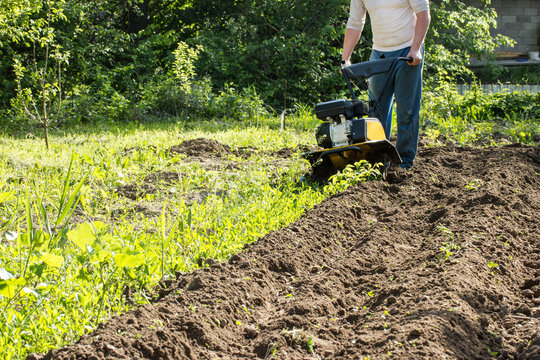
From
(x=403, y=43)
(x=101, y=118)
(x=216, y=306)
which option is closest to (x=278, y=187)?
Result: (x=403, y=43)

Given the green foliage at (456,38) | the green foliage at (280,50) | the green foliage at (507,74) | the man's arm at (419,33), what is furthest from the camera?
the green foliage at (507,74)

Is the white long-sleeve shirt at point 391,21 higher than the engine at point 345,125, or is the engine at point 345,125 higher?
the white long-sleeve shirt at point 391,21

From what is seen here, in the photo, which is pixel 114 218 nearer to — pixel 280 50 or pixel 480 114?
pixel 480 114

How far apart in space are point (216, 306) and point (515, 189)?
3.27 m

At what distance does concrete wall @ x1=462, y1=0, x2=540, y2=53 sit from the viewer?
18.6 m

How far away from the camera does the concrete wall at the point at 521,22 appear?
733 inches

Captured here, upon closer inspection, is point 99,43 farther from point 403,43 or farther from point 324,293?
point 324,293

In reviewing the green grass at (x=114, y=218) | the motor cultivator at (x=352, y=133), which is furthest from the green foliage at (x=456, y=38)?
the motor cultivator at (x=352, y=133)

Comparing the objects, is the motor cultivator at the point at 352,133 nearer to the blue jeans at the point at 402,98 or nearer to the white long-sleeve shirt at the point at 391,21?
the blue jeans at the point at 402,98

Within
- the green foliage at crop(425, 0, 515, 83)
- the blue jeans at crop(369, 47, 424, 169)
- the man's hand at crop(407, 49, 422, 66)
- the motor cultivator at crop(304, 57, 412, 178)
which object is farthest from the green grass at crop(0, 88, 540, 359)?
the green foliage at crop(425, 0, 515, 83)

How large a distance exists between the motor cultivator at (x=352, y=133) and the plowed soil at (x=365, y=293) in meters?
0.49

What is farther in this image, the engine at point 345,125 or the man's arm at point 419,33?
the man's arm at point 419,33

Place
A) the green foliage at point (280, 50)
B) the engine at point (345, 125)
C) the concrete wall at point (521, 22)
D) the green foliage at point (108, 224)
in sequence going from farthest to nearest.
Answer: the concrete wall at point (521, 22) → the green foliage at point (280, 50) → the engine at point (345, 125) → the green foliage at point (108, 224)

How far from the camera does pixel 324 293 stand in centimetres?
343
